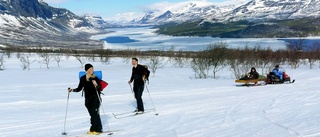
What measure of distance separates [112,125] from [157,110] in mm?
2594

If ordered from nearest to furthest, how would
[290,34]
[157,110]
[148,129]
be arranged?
[148,129] < [157,110] < [290,34]

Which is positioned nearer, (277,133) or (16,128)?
(277,133)

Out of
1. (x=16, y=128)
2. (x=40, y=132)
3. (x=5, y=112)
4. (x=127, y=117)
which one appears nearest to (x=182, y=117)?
(x=127, y=117)

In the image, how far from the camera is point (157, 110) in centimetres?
1225

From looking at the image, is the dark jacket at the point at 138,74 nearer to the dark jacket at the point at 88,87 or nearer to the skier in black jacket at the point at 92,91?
the skier in black jacket at the point at 92,91

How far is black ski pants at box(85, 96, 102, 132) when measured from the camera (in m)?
8.75

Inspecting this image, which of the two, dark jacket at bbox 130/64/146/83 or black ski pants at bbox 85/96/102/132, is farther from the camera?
dark jacket at bbox 130/64/146/83

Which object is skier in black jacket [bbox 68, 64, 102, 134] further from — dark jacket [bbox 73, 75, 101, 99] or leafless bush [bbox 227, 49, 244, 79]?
leafless bush [bbox 227, 49, 244, 79]

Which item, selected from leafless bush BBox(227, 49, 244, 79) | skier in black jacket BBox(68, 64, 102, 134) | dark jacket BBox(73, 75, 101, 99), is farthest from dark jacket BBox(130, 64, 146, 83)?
leafless bush BBox(227, 49, 244, 79)

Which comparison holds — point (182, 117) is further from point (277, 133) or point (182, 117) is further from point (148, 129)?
point (277, 133)

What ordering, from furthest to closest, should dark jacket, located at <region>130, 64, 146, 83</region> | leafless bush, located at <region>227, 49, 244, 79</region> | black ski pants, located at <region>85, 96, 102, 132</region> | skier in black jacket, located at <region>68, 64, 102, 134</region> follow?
leafless bush, located at <region>227, 49, 244, 79</region>
dark jacket, located at <region>130, 64, 146, 83</region>
black ski pants, located at <region>85, 96, 102, 132</region>
skier in black jacket, located at <region>68, 64, 102, 134</region>

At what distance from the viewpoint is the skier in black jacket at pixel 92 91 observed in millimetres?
8414

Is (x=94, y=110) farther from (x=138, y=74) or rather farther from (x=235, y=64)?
(x=235, y=64)

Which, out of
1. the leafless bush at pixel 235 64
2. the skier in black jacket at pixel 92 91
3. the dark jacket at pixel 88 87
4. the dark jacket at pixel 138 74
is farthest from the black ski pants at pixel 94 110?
the leafless bush at pixel 235 64
